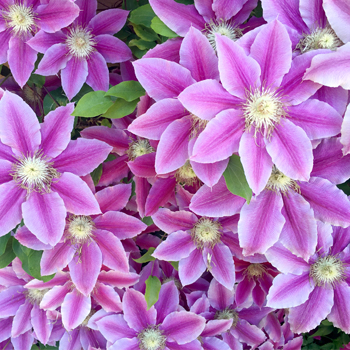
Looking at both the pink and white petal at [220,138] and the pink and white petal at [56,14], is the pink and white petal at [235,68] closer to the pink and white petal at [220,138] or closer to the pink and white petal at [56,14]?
the pink and white petal at [220,138]

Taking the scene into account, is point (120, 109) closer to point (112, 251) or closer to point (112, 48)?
point (112, 48)

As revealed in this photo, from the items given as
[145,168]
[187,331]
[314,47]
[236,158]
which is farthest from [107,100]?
[187,331]

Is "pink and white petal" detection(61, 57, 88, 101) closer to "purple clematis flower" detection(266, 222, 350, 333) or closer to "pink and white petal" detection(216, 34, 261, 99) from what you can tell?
"pink and white petal" detection(216, 34, 261, 99)

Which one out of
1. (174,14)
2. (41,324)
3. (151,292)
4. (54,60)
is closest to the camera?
(174,14)

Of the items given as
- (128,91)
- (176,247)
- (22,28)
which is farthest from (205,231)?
(22,28)

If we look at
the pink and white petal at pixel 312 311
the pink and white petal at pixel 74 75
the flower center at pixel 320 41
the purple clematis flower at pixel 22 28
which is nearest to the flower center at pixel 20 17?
the purple clematis flower at pixel 22 28

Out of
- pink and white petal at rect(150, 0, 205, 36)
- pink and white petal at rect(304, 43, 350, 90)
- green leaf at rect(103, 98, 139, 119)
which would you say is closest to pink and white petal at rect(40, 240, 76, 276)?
green leaf at rect(103, 98, 139, 119)
